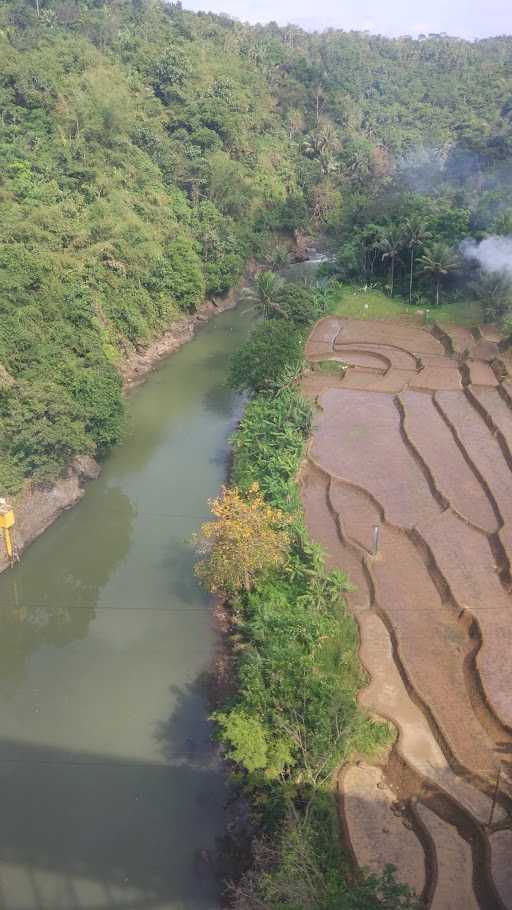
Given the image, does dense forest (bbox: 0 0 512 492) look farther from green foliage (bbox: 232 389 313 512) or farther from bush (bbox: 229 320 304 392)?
bush (bbox: 229 320 304 392)

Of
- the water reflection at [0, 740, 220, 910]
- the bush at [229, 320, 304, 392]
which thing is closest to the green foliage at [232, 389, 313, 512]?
the bush at [229, 320, 304, 392]

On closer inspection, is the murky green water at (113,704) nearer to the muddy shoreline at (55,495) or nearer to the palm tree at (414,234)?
the muddy shoreline at (55,495)

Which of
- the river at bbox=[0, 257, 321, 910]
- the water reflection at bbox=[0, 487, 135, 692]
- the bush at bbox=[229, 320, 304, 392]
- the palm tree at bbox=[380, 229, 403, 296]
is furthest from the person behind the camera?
the palm tree at bbox=[380, 229, 403, 296]

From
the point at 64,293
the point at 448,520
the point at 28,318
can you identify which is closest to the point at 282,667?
the point at 448,520

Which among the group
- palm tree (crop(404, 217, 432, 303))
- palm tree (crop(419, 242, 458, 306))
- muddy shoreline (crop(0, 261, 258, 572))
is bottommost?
muddy shoreline (crop(0, 261, 258, 572))

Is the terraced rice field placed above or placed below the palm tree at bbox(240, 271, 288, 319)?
below

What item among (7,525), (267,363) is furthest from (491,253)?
(7,525)

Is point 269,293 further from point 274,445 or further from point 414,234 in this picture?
point 274,445
